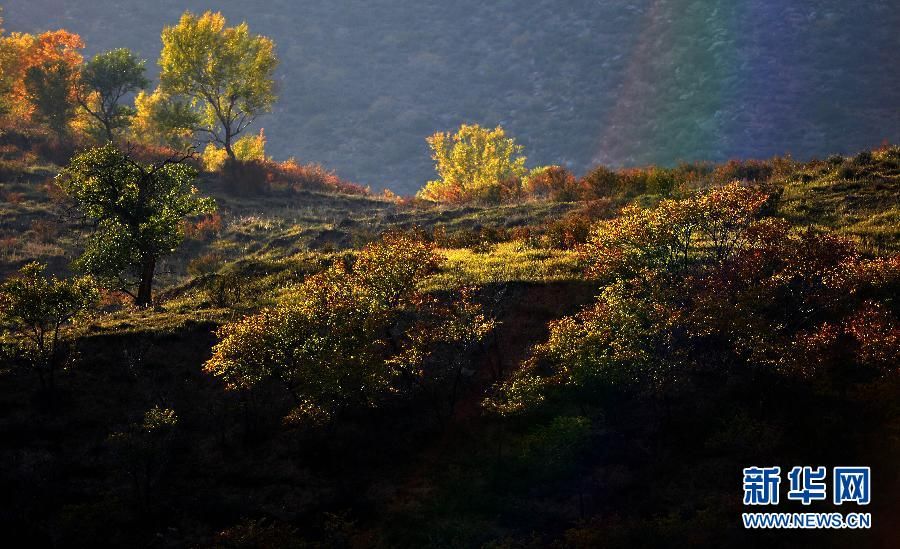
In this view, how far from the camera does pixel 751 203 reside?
2433 centimetres

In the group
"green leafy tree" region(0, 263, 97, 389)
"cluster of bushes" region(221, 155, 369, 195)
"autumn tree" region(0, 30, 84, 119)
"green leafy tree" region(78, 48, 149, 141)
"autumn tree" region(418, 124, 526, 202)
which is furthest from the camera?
"autumn tree" region(418, 124, 526, 202)

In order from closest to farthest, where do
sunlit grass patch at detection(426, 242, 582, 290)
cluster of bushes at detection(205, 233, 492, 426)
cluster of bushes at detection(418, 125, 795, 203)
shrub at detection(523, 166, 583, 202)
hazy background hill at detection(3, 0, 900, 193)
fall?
cluster of bushes at detection(205, 233, 492, 426) → sunlit grass patch at detection(426, 242, 582, 290) → cluster of bushes at detection(418, 125, 795, 203) → shrub at detection(523, 166, 583, 202) → hazy background hill at detection(3, 0, 900, 193)

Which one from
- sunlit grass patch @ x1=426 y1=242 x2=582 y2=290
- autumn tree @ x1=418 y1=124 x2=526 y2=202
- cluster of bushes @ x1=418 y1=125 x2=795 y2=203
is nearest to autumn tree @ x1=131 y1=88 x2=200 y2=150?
cluster of bushes @ x1=418 y1=125 x2=795 y2=203

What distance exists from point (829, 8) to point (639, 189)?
537 ft

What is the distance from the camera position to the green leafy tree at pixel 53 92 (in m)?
61.0

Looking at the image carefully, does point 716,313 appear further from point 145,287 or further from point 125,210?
point 125,210

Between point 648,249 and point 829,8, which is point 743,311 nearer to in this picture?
point 648,249

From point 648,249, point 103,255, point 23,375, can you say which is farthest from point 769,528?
point 103,255

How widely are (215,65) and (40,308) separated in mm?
41019

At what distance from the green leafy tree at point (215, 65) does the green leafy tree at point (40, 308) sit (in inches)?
1445

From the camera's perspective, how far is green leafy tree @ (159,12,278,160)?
194 ft

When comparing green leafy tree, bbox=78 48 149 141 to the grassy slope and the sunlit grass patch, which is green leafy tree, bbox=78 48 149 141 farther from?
the sunlit grass patch

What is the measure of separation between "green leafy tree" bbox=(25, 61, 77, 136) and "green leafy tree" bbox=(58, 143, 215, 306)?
1339 inches

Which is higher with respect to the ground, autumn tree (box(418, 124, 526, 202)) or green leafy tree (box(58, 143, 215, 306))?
autumn tree (box(418, 124, 526, 202))
